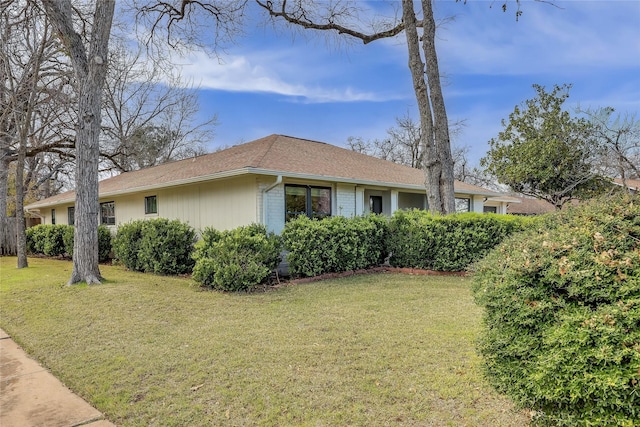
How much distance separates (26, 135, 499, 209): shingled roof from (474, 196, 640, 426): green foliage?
7.00 m

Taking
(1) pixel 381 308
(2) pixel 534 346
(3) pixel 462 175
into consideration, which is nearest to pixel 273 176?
(1) pixel 381 308


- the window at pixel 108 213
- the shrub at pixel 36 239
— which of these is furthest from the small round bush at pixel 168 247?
the shrub at pixel 36 239

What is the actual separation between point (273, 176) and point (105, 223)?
425 inches

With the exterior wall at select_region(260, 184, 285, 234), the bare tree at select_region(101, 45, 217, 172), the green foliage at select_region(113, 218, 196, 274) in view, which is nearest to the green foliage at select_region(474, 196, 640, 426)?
the exterior wall at select_region(260, 184, 285, 234)

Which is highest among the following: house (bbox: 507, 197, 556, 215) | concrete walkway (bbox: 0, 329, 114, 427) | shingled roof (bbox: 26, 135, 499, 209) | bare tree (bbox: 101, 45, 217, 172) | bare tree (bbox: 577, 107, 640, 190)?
bare tree (bbox: 101, 45, 217, 172)

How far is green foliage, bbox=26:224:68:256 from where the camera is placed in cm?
1688

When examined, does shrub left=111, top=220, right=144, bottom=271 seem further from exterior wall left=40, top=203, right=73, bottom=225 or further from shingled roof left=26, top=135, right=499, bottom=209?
exterior wall left=40, top=203, right=73, bottom=225

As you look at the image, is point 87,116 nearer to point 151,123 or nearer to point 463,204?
point 463,204

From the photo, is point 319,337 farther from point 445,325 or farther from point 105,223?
point 105,223

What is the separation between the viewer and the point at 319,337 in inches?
182

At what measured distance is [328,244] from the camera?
9016mm

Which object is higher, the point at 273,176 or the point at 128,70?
the point at 128,70

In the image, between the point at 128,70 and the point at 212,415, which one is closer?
the point at 212,415

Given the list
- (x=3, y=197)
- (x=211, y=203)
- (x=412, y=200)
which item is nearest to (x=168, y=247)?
(x=211, y=203)
